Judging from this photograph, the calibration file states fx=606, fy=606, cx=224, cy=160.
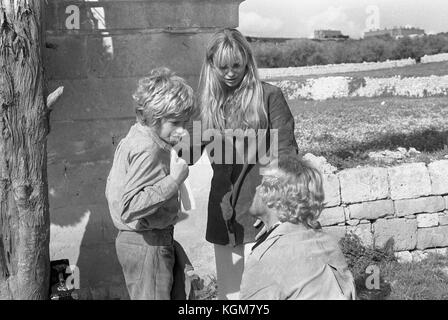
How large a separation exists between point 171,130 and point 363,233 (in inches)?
132

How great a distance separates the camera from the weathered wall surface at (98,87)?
4348mm

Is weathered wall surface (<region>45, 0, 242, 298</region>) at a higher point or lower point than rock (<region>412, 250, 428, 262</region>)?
higher

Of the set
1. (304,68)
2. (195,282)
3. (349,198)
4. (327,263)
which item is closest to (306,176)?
(327,263)

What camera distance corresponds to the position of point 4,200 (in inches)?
135

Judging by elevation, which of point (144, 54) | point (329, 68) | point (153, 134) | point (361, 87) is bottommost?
point (153, 134)

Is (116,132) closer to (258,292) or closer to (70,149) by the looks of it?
(70,149)

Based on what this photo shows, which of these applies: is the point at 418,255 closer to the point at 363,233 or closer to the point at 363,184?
the point at 363,233

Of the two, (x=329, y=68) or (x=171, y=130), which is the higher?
(x=329, y=68)

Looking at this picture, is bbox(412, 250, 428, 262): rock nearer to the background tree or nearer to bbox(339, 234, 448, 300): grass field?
bbox(339, 234, 448, 300): grass field

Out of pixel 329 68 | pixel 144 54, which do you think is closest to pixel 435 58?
pixel 329 68

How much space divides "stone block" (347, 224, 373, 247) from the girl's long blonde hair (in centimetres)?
281

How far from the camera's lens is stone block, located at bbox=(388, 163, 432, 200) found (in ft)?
19.3

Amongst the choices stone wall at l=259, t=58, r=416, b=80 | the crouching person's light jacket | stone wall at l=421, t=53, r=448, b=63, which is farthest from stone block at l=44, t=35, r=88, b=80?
stone wall at l=421, t=53, r=448, b=63

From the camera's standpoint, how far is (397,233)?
5.96m
